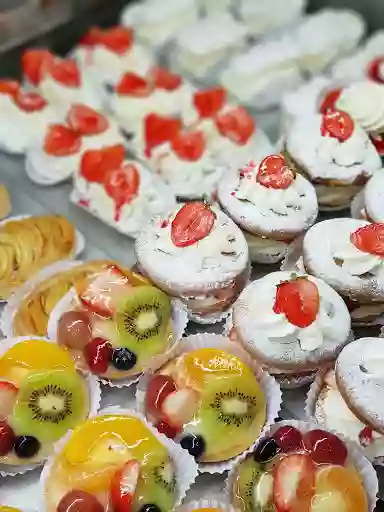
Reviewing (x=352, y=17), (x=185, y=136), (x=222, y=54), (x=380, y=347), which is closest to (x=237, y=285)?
(x=380, y=347)

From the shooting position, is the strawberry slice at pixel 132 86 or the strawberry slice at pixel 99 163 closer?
the strawberry slice at pixel 99 163

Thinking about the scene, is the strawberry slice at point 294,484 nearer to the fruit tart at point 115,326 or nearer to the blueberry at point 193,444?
the blueberry at point 193,444

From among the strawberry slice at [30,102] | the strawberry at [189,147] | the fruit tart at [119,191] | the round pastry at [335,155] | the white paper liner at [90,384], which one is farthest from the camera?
the strawberry slice at [30,102]

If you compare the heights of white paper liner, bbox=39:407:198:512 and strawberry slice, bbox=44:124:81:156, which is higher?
strawberry slice, bbox=44:124:81:156

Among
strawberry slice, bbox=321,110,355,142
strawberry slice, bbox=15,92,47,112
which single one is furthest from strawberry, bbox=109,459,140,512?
strawberry slice, bbox=15,92,47,112

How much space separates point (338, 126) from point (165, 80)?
1040 millimetres

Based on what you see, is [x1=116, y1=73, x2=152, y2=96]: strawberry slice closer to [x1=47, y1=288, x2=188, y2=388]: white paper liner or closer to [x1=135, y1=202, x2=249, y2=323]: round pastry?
[x1=135, y1=202, x2=249, y2=323]: round pastry

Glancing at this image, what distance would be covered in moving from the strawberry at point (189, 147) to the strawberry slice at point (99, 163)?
0.24 m

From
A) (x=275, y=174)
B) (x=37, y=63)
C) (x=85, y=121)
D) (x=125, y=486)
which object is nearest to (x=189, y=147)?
(x=85, y=121)

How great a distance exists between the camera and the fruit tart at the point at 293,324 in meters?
1.95

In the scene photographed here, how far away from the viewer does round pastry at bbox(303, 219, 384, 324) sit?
2092mm

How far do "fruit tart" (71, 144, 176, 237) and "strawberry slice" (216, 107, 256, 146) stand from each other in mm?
386

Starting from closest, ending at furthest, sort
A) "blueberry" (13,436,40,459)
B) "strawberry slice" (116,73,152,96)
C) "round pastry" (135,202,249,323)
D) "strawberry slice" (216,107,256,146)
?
"blueberry" (13,436,40,459)
"round pastry" (135,202,249,323)
"strawberry slice" (216,107,256,146)
"strawberry slice" (116,73,152,96)

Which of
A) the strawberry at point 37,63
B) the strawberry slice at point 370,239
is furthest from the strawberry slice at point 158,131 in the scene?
the strawberry slice at point 370,239
